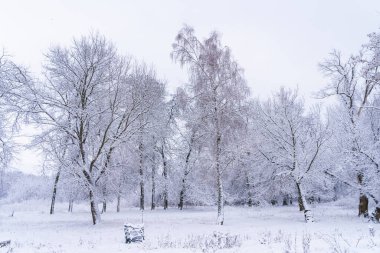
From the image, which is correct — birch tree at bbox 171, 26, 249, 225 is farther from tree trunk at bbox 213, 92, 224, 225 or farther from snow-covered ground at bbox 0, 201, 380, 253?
snow-covered ground at bbox 0, 201, 380, 253

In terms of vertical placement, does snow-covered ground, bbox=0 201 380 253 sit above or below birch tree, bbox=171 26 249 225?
below

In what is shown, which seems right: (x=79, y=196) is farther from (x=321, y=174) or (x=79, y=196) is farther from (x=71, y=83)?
(x=321, y=174)

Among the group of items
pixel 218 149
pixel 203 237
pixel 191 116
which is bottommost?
pixel 203 237

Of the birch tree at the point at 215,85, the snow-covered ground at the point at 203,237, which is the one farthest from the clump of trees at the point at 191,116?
the snow-covered ground at the point at 203,237

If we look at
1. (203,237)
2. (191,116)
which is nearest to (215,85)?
(191,116)

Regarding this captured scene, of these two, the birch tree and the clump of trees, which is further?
the birch tree

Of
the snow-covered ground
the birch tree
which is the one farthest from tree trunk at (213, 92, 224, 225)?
the snow-covered ground

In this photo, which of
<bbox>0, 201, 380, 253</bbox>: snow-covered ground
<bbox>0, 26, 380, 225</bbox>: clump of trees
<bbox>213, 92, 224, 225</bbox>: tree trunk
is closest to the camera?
<bbox>0, 201, 380, 253</bbox>: snow-covered ground

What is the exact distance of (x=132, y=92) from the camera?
948 inches

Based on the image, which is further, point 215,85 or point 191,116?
point 191,116

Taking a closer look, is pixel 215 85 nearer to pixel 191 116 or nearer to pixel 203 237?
pixel 191 116

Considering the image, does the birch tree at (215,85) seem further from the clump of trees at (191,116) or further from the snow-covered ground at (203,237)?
the snow-covered ground at (203,237)

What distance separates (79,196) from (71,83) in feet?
47.3

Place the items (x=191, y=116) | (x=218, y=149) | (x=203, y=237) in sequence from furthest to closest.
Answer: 1. (x=191, y=116)
2. (x=218, y=149)
3. (x=203, y=237)
